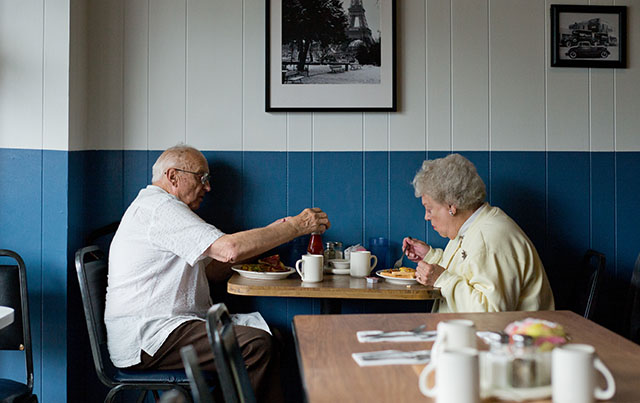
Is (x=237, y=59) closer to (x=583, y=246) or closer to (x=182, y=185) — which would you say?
(x=182, y=185)

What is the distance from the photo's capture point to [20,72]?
2.77 meters

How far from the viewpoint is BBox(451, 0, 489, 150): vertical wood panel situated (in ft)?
10.5

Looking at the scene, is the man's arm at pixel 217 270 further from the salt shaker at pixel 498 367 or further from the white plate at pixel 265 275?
the salt shaker at pixel 498 367

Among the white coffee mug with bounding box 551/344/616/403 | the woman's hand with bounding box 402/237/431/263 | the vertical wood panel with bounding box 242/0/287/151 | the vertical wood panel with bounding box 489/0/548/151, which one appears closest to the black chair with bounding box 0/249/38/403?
the vertical wood panel with bounding box 242/0/287/151

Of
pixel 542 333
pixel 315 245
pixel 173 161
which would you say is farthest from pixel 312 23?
pixel 542 333

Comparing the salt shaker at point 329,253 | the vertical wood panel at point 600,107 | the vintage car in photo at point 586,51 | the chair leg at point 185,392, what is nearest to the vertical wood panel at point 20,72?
Result: the chair leg at point 185,392

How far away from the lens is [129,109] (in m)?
3.12

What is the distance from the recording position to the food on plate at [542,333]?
1.29 metres

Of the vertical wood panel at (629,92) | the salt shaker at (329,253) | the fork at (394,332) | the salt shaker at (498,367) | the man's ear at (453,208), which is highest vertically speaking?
the vertical wood panel at (629,92)

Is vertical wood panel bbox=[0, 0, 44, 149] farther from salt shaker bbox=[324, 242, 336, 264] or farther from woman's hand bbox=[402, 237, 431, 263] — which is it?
woman's hand bbox=[402, 237, 431, 263]

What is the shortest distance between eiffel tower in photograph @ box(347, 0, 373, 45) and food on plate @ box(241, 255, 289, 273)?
→ 120 centimetres

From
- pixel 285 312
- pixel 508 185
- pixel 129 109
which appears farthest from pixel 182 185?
pixel 508 185

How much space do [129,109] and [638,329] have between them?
265 cm

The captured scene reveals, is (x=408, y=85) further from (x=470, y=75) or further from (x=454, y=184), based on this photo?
(x=454, y=184)
